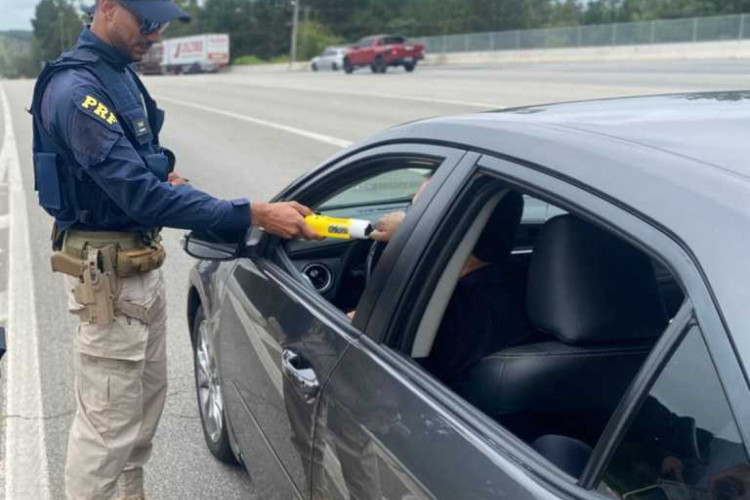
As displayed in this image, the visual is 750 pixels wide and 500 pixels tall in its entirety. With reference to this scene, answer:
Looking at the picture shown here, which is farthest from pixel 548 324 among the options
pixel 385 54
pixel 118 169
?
pixel 385 54

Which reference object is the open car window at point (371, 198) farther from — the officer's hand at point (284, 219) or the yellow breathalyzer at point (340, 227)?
the yellow breathalyzer at point (340, 227)

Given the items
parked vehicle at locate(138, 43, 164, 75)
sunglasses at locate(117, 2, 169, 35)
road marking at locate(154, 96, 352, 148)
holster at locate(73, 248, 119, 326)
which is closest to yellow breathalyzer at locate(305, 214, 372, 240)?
holster at locate(73, 248, 119, 326)

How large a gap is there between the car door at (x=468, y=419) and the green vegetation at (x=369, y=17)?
6231cm

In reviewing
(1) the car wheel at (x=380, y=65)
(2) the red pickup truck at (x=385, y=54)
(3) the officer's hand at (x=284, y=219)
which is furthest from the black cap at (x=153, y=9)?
(1) the car wheel at (x=380, y=65)

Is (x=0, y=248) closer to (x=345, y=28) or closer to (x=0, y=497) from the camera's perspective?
(x=0, y=497)

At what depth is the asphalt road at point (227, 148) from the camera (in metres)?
4.02

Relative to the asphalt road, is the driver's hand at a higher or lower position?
higher

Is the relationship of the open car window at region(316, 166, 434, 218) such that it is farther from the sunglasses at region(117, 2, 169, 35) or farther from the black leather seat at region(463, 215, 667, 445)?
the black leather seat at region(463, 215, 667, 445)

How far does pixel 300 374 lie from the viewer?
2502 mm

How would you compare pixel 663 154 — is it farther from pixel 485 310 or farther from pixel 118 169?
pixel 118 169

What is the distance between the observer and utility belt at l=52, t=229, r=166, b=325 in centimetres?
300

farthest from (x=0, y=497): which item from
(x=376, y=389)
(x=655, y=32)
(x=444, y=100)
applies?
(x=655, y=32)

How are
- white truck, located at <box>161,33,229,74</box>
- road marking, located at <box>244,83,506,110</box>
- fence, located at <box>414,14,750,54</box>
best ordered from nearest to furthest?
1. road marking, located at <box>244,83,506,110</box>
2. fence, located at <box>414,14,750,54</box>
3. white truck, located at <box>161,33,229,74</box>

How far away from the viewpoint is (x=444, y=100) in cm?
2005
